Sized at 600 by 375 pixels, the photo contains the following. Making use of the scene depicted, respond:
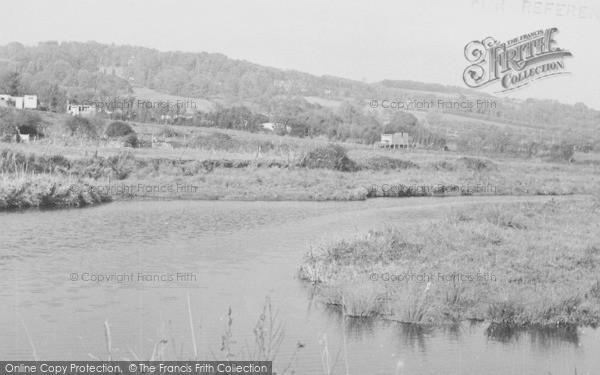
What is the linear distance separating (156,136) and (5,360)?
5796 cm

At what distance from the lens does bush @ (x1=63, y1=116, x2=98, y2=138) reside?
6453cm

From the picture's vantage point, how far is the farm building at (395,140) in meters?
90.3

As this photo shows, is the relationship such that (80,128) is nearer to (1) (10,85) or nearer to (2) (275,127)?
(2) (275,127)

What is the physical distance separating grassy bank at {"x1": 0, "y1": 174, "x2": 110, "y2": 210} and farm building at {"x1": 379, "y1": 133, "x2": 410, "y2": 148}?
56.7 meters

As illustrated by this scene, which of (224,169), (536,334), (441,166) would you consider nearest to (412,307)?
(536,334)

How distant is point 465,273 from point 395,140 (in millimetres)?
73880

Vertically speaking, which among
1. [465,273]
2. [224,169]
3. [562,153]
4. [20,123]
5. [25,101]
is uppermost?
[25,101]

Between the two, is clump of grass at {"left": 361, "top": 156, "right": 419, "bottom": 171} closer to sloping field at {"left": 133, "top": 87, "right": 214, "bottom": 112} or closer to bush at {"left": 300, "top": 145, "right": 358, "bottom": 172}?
bush at {"left": 300, "top": 145, "right": 358, "bottom": 172}

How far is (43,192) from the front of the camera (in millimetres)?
34000

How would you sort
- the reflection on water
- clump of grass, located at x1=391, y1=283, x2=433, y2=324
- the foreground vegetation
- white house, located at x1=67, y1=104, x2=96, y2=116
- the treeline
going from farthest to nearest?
1. the treeline
2. white house, located at x1=67, y1=104, x2=96, y2=116
3. the foreground vegetation
4. clump of grass, located at x1=391, y1=283, x2=433, y2=324
5. the reflection on water

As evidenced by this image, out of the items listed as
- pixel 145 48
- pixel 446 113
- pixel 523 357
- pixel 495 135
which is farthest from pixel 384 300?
pixel 145 48

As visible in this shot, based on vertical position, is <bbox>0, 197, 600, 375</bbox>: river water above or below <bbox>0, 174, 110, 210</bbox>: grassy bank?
below

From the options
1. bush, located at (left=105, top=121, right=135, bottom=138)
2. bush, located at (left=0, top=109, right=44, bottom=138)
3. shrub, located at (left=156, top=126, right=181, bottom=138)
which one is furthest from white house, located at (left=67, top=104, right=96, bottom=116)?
bush, located at (left=105, top=121, right=135, bottom=138)

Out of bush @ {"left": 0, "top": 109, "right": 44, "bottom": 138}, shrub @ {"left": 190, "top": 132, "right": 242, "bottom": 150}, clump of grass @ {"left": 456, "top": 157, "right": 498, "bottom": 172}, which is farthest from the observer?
shrub @ {"left": 190, "top": 132, "right": 242, "bottom": 150}
